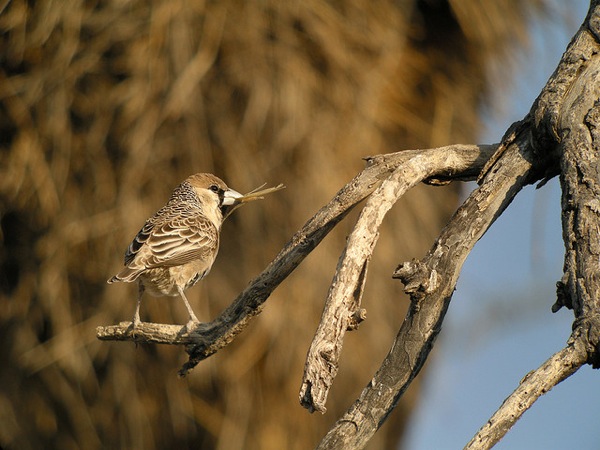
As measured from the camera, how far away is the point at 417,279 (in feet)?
4.93

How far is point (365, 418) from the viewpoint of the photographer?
4.78 ft

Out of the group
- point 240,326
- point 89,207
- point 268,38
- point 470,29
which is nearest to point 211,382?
point 89,207

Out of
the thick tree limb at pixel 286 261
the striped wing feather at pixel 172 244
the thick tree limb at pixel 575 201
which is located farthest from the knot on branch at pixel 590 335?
the striped wing feather at pixel 172 244

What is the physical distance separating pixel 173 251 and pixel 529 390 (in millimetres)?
1446

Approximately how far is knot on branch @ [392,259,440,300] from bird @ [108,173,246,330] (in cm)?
89

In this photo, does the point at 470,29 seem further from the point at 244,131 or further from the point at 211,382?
the point at 211,382

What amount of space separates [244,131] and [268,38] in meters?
0.46

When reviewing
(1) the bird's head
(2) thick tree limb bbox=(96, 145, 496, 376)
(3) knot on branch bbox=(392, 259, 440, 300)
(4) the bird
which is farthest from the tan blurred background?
(3) knot on branch bbox=(392, 259, 440, 300)

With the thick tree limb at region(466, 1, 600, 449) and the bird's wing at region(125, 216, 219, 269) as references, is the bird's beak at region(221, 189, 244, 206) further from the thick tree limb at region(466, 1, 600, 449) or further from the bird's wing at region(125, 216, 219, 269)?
the thick tree limb at region(466, 1, 600, 449)

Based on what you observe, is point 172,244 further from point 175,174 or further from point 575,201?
point 175,174

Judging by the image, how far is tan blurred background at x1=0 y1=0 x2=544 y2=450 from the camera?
4047 mm

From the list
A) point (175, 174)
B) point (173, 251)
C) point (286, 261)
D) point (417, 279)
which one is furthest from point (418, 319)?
point (175, 174)

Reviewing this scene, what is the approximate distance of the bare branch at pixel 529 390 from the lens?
47.6 inches

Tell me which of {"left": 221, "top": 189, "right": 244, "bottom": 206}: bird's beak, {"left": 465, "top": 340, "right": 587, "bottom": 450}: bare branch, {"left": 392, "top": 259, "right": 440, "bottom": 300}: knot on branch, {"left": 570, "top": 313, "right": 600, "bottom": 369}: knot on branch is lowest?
{"left": 465, "top": 340, "right": 587, "bottom": 450}: bare branch
